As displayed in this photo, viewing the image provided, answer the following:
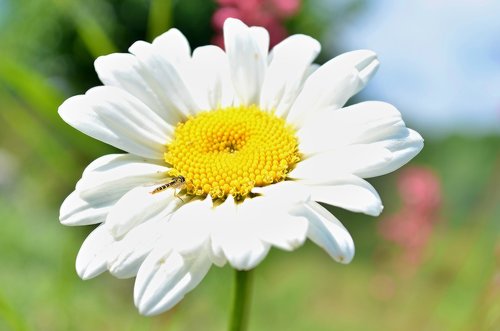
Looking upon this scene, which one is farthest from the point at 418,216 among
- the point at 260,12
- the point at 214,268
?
the point at 214,268

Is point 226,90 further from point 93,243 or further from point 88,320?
point 88,320

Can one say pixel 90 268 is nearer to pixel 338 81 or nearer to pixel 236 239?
pixel 236 239

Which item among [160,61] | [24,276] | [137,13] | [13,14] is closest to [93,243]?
[160,61]

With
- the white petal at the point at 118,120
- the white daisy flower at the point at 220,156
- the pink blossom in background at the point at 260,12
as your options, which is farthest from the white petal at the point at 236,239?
the pink blossom in background at the point at 260,12

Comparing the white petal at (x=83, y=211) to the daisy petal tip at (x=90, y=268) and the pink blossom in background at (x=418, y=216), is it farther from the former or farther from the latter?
the pink blossom in background at (x=418, y=216)

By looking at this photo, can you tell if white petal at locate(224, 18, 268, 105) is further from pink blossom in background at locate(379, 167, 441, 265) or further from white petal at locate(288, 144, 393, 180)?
pink blossom in background at locate(379, 167, 441, 265)

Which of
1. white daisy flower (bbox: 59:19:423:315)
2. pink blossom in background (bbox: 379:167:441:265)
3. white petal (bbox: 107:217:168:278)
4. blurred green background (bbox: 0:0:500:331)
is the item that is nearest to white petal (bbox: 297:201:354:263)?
white daisy flower (bbox: 59:19:423:315)
